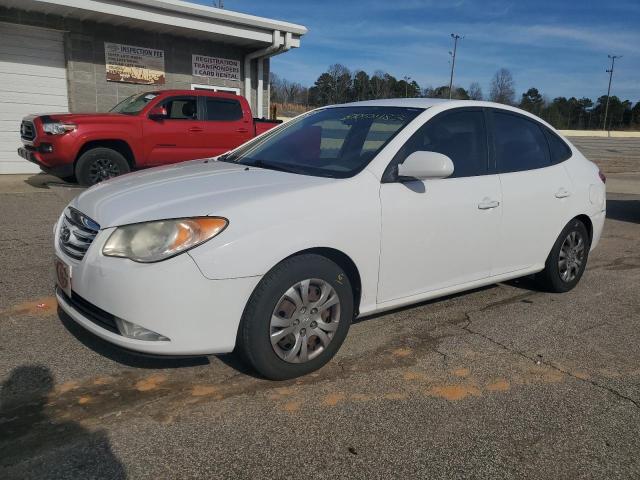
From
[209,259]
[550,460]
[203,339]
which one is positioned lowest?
[550,460]

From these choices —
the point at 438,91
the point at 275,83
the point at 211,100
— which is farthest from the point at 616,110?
the point at 211,100

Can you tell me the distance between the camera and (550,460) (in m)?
2.55

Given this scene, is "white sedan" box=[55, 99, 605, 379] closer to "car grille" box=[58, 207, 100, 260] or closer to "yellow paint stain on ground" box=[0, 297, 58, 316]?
"car grille" box=[58, 207, 100, 260]

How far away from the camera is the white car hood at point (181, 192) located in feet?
9.44

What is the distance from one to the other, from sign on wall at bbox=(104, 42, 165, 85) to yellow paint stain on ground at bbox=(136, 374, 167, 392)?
Result: 11.2m

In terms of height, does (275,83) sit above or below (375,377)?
above

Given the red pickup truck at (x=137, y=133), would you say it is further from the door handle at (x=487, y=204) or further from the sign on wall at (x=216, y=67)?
the door handle at (x=487, y=204)

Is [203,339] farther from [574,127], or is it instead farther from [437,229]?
[574,127]

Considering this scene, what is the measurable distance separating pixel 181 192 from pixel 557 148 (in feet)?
11.1

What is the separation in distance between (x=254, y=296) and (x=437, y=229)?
4.69ft

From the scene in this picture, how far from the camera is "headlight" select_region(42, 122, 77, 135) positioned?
352 inches

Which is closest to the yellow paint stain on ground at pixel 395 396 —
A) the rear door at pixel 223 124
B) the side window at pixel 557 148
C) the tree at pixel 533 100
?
the side window at pixel 557 148

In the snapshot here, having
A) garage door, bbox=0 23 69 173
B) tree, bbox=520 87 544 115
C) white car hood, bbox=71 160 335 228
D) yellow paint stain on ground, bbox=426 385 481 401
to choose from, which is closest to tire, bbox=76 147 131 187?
garage door, bbox=0 23 69 173

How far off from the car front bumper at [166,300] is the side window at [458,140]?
166cm
